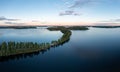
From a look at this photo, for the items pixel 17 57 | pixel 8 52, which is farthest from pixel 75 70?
pixel 8 52

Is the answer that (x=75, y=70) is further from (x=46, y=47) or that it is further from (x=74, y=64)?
(x=46, y=47)

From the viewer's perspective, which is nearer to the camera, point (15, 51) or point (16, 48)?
point (15, 51)

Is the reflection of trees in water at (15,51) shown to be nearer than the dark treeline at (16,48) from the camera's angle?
Yes

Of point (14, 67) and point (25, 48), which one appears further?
point (25, 48)

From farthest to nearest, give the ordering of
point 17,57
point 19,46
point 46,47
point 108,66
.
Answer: point 46,47 < point 19,46 < point 17,57 < point 108,66

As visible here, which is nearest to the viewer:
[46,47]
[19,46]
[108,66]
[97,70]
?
[97,70]

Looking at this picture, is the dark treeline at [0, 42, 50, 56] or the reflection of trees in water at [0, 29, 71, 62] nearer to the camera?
the reflection of trees in water at [0, 29, 71, 62]

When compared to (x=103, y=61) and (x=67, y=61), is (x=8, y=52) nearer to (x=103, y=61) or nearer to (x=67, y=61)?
(x=67, y=61)

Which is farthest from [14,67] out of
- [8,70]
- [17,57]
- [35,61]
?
[17,57]

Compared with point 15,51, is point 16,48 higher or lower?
higher
